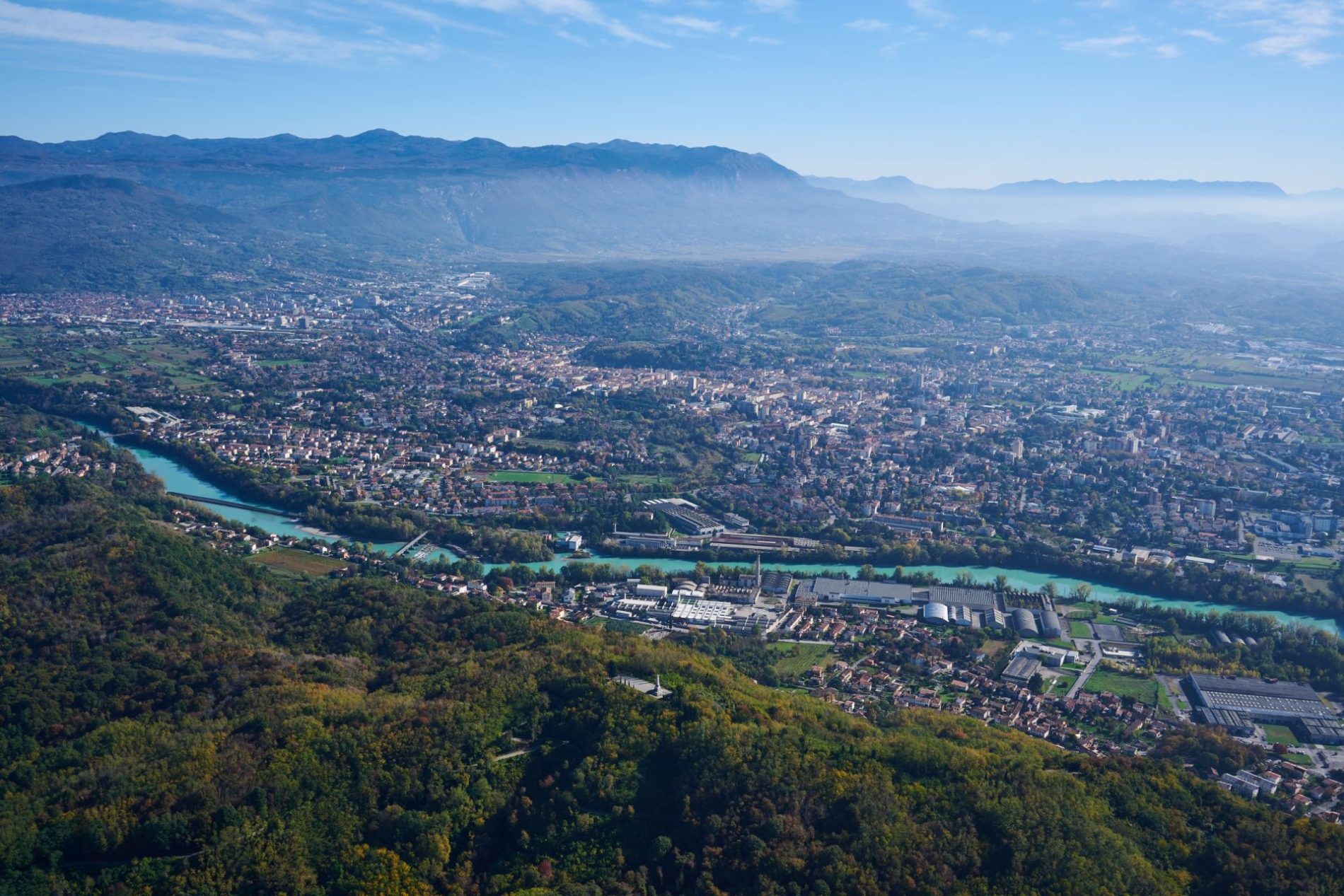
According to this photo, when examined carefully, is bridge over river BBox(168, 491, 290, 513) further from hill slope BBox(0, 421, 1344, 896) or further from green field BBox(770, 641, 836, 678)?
green field BBox(770, 641, 836, 678)

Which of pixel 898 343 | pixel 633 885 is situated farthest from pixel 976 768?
pixel 898 343

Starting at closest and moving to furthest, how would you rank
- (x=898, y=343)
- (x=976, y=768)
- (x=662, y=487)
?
1. (x=976, y=768)
2. (x=662, y=487)
3. (x=898, y=343)

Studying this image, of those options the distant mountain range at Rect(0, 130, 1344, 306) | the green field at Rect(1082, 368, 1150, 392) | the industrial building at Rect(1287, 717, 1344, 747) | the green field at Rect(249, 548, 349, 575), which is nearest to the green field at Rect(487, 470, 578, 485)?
the green field at Rect(249, 548, 349, 575)

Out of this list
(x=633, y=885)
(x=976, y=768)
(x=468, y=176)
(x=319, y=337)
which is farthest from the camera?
(x=468, y=176)

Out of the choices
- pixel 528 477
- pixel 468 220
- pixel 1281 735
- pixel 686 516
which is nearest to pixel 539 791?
pixel 1281 735

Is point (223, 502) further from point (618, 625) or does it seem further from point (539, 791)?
point (539, 791)

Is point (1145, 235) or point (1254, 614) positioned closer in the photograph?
point (1254, 614)

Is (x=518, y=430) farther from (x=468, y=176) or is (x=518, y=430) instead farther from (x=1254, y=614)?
(x=468, y=176)

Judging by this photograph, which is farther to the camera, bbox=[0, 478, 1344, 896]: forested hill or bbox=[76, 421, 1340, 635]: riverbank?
bbox=[76, 421, 1340, 635]: riverbank
